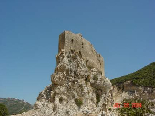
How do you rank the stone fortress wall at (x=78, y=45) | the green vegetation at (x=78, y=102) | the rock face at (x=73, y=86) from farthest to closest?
the stone fortress wall at (x=78, y=45)
the green vegetation at (x=78, y=102)
the rock face at (x=73, y=86)

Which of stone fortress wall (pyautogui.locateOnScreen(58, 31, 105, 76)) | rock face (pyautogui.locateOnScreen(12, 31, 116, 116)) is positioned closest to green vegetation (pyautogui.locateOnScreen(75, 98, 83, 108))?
rock face (pyautogui.locateOnScreen(12, 31, 116, 116))

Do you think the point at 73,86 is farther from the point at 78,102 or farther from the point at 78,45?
the point at 78,45

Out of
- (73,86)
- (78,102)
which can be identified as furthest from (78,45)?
(78,102)

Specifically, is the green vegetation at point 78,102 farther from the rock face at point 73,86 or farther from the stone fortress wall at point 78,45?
the stone fortress wall at point 78,45

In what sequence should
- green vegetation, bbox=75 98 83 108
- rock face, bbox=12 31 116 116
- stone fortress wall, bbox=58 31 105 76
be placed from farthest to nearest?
stone fortress wall, bbox=58 31 105 76 < green vegetation, bbox=75 98 83 108 < rock face, bbox=12 31 116 116

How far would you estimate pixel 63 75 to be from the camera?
62.6 feet

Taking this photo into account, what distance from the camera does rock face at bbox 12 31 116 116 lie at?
1788cm

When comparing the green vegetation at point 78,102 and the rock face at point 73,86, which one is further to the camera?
the green vegetation at point 78,102

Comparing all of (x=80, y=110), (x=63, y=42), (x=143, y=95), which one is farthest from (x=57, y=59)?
(x=143, y=95)

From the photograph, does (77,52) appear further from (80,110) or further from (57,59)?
(80,110)

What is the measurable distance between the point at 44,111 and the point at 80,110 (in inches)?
150

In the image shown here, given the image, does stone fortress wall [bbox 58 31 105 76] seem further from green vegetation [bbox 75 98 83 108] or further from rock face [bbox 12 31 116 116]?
green vegetation [bbox 75 98 83 108]

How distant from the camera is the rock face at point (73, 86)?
58.6ft

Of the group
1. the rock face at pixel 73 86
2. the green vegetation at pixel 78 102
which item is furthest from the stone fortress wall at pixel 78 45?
the green vegetation at pixel 78 102
